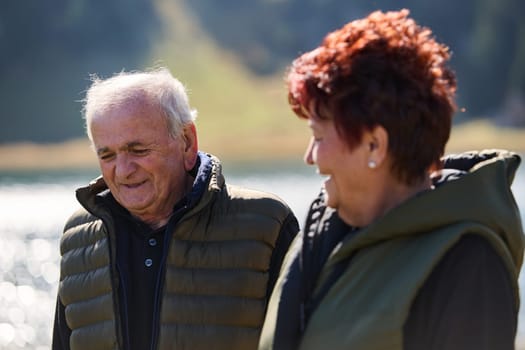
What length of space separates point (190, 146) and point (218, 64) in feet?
318

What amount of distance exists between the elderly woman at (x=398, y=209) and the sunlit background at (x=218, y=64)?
148ft

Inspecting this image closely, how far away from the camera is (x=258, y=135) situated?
79188mm

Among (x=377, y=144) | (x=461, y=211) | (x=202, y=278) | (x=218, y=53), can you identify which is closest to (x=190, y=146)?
(x=202, y=278)

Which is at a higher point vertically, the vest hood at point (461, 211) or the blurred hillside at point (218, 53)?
the blurred hillside at point (218, 53)

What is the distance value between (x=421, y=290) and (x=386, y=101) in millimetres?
558

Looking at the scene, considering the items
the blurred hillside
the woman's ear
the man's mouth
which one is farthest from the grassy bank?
the woman's ear

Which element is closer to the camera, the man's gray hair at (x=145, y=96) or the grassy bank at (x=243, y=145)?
the man's gray hair at (x=145, y=96)

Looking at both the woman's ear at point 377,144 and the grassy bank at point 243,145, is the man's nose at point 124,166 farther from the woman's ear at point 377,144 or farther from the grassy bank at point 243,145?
the grassy bank at point 243,145

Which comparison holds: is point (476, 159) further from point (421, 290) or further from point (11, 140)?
point (11, 140)

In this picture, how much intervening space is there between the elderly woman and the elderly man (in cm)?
108

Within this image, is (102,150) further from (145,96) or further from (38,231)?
(38,231)

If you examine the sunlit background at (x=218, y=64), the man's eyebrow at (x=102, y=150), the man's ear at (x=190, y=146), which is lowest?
the man's eyebrow at (x=102, y=150)

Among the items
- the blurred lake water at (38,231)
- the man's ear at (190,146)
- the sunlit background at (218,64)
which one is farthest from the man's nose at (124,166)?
the sunlit background at (218,64)

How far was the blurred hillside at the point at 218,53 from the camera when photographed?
267ft
